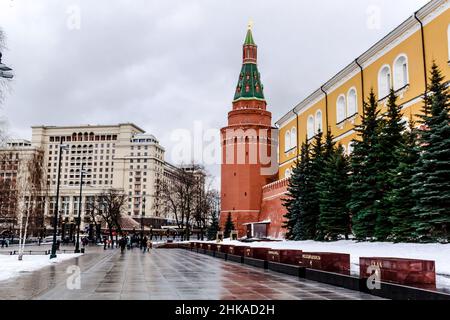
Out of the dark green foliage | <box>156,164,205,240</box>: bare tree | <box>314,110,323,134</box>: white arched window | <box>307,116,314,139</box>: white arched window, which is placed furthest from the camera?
<box>156,164,205,240</box>: bare tree

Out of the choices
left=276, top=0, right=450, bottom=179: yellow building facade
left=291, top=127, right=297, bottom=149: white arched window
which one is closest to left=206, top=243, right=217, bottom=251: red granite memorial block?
left=276, top=0, right=450, bottom=179: yellow building facade

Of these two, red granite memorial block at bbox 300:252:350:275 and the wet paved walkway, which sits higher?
red granite memorial block at bbox 300:252:350:275

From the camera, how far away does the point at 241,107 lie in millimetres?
59406

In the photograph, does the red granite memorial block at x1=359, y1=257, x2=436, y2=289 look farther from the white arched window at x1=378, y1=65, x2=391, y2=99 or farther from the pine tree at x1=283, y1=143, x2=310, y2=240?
the white arched window at x1=378, y1=65, x2=391, y2=99

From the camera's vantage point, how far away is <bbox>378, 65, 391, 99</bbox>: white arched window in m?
30.2

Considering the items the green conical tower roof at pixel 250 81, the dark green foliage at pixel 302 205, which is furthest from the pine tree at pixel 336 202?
the green conical tower roof at pixel 250 81

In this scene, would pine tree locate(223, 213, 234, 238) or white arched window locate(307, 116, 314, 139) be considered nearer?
white arched window locate(307, 116, 314, 139)

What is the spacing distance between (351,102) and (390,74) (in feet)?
20.6

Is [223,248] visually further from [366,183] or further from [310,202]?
[366,183]

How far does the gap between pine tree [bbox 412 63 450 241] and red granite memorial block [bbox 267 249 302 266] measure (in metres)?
5.03

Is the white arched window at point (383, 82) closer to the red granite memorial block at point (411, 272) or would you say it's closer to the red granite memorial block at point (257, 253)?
the red granite memorial block at point (257, 253)

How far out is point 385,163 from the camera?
21.0 meters

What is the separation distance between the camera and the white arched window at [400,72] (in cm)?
2811

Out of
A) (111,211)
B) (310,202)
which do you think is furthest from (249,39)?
(310,202)
